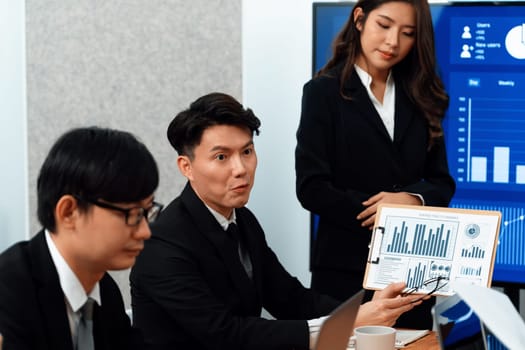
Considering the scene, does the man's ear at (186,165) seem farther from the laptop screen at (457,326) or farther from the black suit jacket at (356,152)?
the laptop screen at (457,326)

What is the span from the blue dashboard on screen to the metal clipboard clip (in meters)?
1.39

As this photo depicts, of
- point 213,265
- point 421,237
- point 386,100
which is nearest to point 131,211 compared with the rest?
point 213,265

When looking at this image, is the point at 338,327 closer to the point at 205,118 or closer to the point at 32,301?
the point at 32,301

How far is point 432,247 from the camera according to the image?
213 cm

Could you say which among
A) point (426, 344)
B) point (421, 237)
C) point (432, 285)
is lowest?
point (426, 344)

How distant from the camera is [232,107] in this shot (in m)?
2.20

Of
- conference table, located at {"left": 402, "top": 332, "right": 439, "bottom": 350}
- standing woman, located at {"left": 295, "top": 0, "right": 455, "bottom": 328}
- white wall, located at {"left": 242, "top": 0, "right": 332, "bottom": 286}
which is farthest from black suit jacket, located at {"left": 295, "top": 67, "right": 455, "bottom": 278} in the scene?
white wall, located at {"left": 242, "top": 0, "right": 332, "bottom": 286}

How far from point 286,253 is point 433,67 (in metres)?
1.28

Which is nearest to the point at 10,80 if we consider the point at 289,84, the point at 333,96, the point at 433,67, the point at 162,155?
the point at 162,155

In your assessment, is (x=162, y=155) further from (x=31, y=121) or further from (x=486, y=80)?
(x=486, y=80)

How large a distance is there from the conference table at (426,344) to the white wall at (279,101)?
1.62 metres

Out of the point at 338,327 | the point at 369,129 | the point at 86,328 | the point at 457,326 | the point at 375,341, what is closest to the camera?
the point at 457,326

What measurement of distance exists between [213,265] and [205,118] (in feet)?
1.17

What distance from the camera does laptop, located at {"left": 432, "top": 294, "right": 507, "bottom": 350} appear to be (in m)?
1.43
